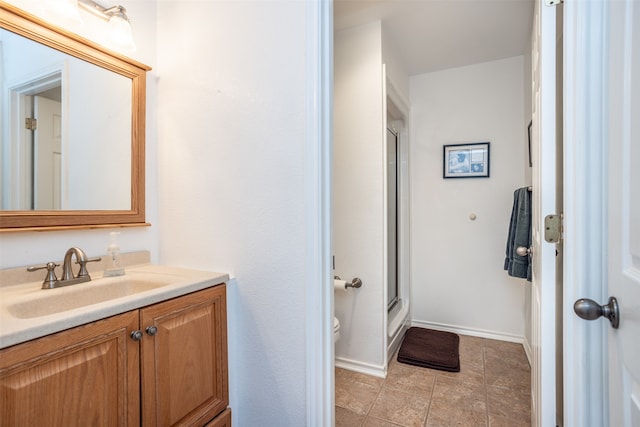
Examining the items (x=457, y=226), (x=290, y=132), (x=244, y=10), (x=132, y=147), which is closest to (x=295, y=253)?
(x=290, y=132)

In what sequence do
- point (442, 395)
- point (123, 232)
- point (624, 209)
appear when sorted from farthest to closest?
point (442, 395) < point (123, 232) < point (624, 209)

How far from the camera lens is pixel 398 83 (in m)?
2.43

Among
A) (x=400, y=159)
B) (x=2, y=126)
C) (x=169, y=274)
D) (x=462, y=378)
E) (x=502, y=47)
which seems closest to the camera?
(x=2, y=126)

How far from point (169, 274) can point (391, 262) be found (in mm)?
1874

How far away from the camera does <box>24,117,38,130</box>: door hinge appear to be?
3.57ft

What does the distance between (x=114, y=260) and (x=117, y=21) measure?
1.01 metres

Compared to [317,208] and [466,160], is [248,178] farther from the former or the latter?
[466,160]

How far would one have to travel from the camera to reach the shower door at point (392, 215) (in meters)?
2.56

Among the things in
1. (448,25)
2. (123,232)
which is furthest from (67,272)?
(448,25)

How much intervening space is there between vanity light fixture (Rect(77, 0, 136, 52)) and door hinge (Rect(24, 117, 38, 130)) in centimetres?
47

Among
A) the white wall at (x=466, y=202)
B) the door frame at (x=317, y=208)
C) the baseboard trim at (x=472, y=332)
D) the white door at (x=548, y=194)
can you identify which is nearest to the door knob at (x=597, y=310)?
the white door at (x=548, y=194)

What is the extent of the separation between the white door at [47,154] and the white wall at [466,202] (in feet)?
8.45

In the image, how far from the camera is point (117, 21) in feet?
4.12

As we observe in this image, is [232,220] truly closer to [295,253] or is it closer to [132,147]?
[295,253]
